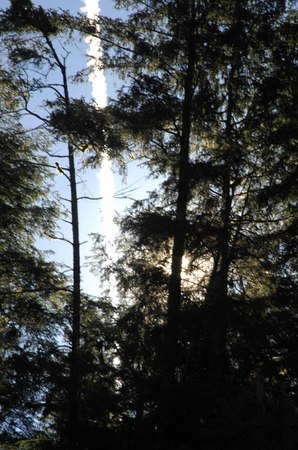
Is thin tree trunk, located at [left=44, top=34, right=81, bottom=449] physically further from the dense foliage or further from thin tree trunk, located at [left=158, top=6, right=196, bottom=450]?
thin tree trunk, located at [left=158, top=6, right=196, bottom=450]

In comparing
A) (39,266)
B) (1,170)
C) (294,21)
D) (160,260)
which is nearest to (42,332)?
(39,266)

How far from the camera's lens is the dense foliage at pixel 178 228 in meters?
10.9

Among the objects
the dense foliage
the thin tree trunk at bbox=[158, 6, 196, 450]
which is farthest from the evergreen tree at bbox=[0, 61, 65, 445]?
the thin tree trunk at bbox=[158, 6, 196, 450]

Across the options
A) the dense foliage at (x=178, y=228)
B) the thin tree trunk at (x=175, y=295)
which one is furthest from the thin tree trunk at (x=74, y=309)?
the thin tree trunk at (x=175, y=295)

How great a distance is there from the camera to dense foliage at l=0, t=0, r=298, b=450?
10.9 metres

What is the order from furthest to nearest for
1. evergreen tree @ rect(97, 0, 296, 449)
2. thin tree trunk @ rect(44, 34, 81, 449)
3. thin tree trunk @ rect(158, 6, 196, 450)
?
evergreen tree @ rect(97, 0, 296, 449), thin tree trunk @ rect(44, 34, 81, 449), thin tree trunk @ rect(158, 6, 196, 450)

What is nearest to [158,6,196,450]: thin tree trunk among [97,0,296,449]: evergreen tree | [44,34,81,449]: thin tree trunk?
[97,0,296,449]: evergreen tree

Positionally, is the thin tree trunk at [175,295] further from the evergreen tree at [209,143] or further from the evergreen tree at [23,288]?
the evergreen tree at [23,288]

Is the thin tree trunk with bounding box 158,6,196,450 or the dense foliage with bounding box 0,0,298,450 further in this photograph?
the dense foliage with bounding box 0,0,298,450

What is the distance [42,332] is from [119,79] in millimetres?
6548

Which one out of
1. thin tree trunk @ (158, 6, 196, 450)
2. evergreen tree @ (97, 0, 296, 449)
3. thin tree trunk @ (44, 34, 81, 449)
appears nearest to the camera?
thin tree trunk @ (158, 6, 196, 450)

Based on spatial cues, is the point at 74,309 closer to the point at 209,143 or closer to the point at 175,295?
the point at 175,295

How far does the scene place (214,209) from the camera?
43.4 feet

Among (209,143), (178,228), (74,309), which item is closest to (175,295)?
(178,228)
